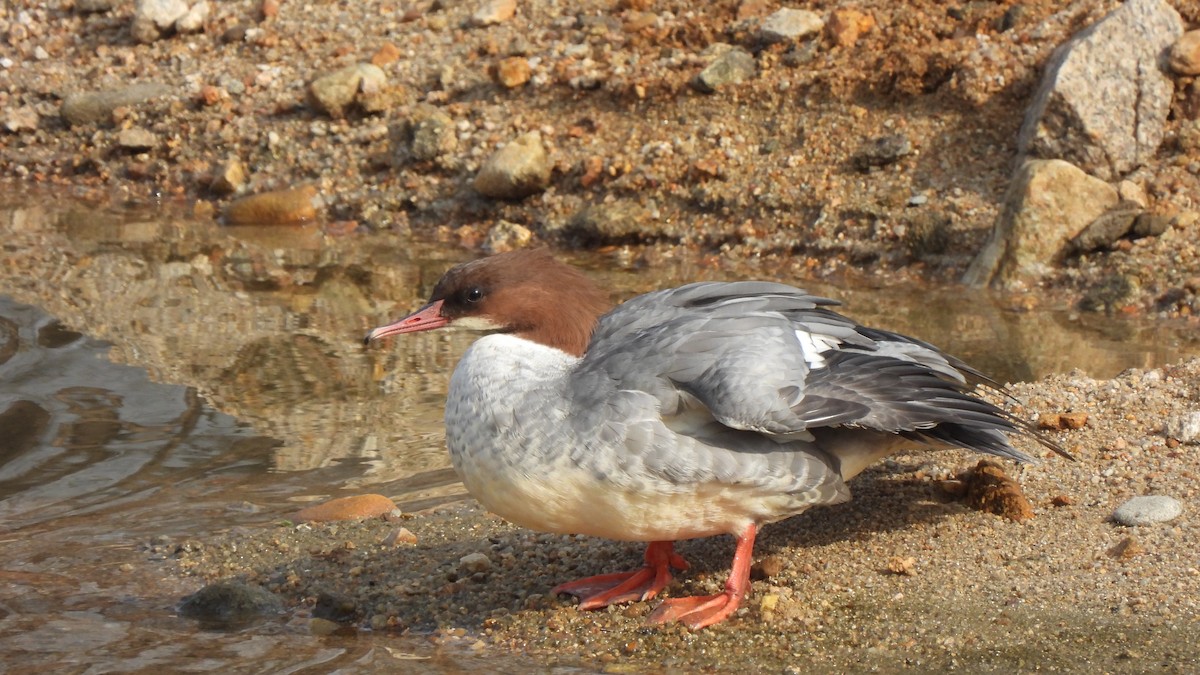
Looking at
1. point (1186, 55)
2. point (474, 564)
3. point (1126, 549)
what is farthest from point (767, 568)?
point (1186, 55)

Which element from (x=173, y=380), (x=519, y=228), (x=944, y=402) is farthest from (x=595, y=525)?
(x=519, y=228)

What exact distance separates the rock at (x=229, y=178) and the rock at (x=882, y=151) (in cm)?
513

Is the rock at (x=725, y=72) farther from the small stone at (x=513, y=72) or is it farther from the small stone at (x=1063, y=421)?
the small stone at (x=1063, y=421)

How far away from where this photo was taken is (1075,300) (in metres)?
8.71

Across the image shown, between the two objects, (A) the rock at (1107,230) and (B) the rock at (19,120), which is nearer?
(A) the rock at (1107,230)

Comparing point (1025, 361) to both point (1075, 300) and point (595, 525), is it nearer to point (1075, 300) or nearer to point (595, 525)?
point (1075, 300)

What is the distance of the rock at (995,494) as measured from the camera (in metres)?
4.94

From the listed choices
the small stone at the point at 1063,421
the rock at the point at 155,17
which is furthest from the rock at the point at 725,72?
the small stone at the point at 1063,421

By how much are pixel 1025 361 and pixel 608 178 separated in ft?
12.6

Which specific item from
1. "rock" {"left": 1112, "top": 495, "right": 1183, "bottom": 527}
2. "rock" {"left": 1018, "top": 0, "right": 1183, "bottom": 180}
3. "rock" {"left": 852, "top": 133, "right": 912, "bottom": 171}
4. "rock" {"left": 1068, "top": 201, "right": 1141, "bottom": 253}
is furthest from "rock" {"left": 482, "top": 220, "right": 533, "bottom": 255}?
"rock" {"left": 1112, "top": 495, "right": 1183, "bottom": 527}

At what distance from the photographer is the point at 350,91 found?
1187cm

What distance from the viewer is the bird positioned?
4.33 m

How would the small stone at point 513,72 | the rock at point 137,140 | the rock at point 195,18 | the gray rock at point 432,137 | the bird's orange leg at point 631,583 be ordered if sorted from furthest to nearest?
the rock at point 195,18, the rock at point 137,140, the small stone at point 513,72, the gray rock at point 432,137, the bird's orange leg at point 631,583

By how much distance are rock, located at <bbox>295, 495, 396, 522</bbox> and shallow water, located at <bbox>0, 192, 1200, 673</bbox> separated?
0.19m
